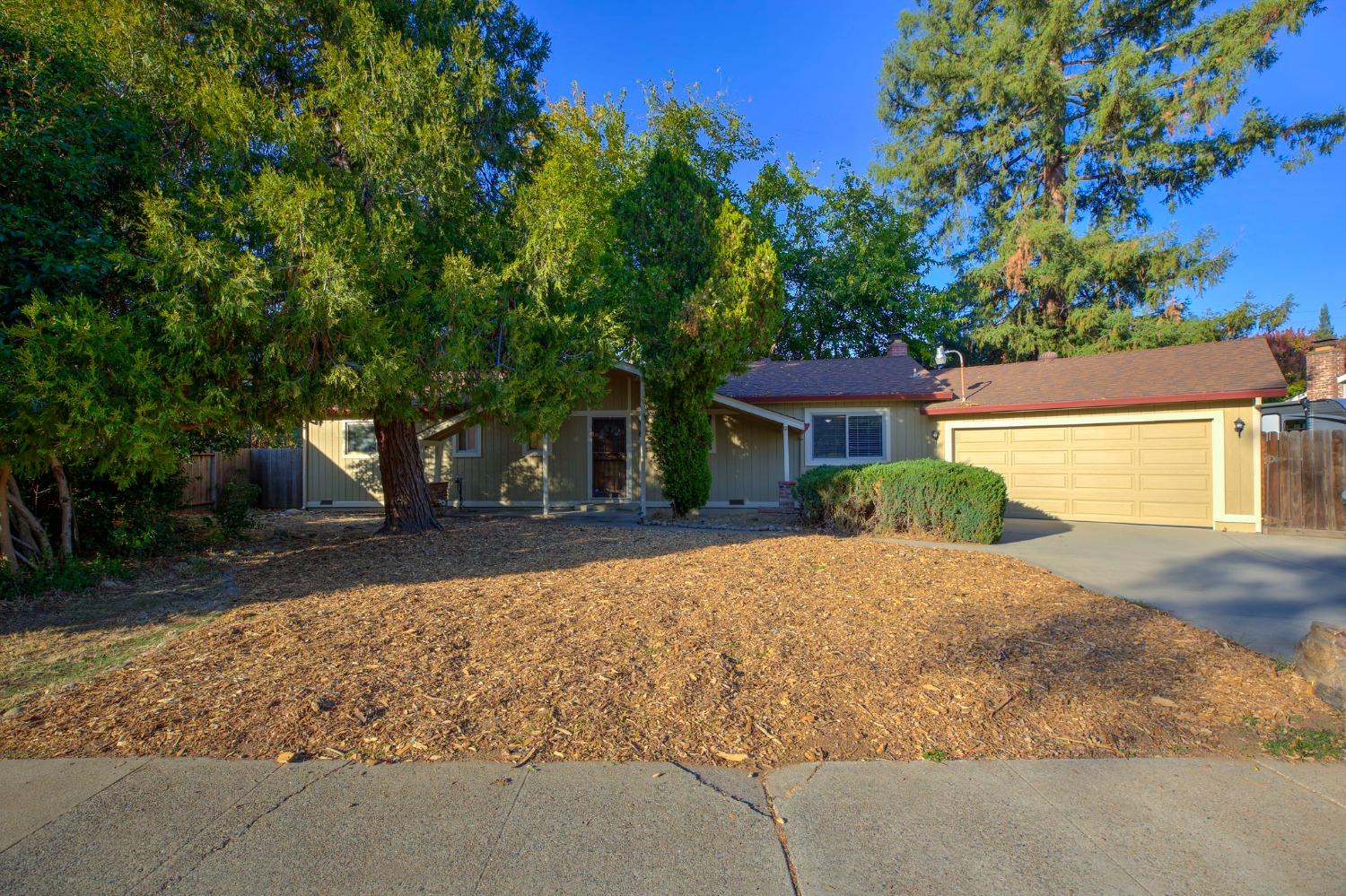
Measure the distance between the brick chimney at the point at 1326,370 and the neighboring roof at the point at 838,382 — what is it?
8.63 meters

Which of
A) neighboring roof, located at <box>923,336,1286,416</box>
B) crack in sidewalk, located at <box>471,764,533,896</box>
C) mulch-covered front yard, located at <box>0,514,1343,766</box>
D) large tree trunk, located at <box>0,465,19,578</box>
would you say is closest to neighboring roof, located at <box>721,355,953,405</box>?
neighboring roof, located at <box>923,336,1286,416</box>

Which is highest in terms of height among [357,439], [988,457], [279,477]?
[357,439]

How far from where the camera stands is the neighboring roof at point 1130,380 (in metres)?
11.8

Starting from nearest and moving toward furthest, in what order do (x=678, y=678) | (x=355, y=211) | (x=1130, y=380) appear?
(x=678, y=678) < (x=355, y=211) < (x=1130, y=380)

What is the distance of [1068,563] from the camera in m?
8.34

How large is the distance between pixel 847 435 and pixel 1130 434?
5.16 metres

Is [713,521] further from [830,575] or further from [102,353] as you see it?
[102,353]

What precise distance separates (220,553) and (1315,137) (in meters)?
27.7

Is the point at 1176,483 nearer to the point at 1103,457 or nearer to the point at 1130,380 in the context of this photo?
the point at 1103,457

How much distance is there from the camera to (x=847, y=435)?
15.0 m

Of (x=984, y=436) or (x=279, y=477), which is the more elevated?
(x=984, y=436)

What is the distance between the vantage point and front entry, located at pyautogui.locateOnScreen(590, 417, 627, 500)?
1520 cm

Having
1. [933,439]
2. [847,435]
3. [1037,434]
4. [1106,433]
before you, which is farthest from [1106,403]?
[847,435]

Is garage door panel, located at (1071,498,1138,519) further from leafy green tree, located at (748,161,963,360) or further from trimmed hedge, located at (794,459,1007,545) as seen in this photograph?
leafy green tree, located at (748,161,963,360)
